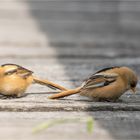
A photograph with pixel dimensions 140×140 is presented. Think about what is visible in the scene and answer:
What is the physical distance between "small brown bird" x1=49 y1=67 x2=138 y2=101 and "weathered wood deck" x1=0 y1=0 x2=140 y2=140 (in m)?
0.06

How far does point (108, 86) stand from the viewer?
3.97 m

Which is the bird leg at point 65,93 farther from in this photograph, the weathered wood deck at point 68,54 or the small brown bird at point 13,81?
the small brown bird at point 13,81

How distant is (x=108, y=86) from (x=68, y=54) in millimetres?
2022

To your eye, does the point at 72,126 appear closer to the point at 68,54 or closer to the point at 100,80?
the point at 100,80

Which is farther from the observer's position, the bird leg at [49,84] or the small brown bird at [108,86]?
the bird leg at [49,84]

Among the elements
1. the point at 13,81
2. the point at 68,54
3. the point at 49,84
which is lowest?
the point at 68,54

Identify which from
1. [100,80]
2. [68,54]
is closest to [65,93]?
[100,80]

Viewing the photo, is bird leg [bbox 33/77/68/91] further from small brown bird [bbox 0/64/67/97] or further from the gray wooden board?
the gray wooden board

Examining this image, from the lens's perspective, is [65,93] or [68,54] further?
Answer: [68,54]

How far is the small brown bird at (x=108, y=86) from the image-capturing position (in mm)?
3953

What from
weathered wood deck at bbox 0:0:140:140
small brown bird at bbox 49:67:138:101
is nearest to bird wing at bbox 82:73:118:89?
small brown bird at bbox 49:67:138:101

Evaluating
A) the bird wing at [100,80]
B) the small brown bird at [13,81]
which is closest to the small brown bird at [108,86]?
the bird wing at [100,80]

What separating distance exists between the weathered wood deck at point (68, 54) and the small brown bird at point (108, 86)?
0.06m

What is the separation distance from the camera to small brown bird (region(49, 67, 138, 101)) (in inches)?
156
